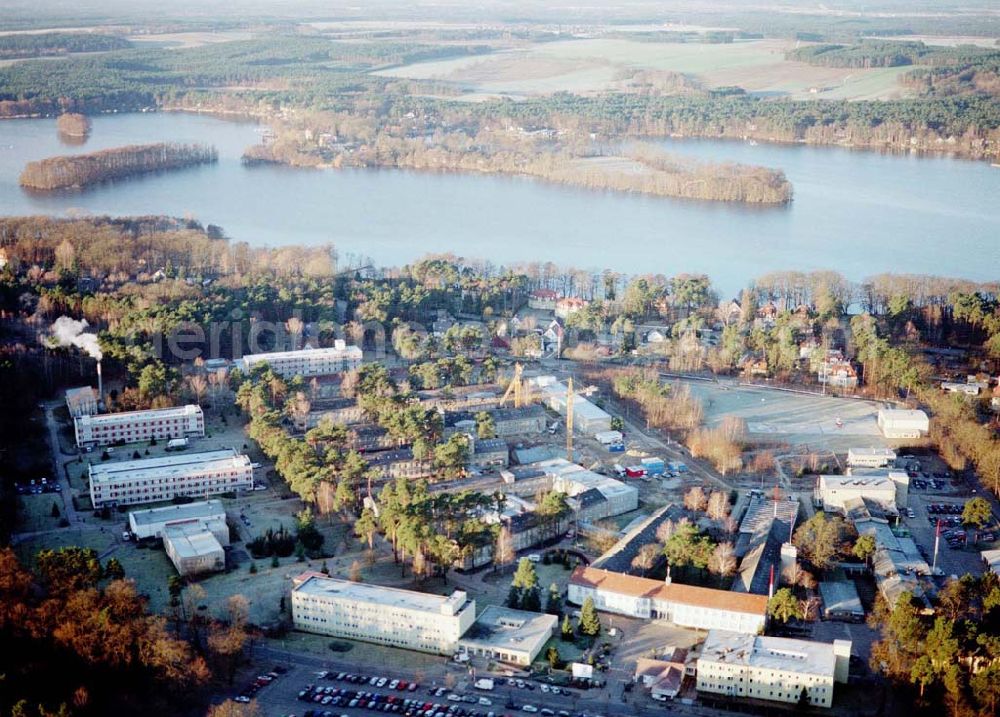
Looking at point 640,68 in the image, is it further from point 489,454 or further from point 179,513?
point 179,513

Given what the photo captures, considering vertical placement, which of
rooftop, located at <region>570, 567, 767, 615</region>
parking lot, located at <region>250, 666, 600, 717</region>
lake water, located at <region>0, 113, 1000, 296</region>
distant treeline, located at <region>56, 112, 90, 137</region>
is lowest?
parking lot, located at <region>250, 666, 600, 717</region>

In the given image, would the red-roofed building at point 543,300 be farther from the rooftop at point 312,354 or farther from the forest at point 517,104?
the forest at point 517,104

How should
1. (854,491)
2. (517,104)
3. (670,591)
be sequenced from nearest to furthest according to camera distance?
(670,591) → (854,491) → (517,104)

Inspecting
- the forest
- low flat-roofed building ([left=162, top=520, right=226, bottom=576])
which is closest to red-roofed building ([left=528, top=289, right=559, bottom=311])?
low flat-roofed building ([left=162, top=520, right=226, bottom=576])

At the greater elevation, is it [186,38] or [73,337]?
[186,38]

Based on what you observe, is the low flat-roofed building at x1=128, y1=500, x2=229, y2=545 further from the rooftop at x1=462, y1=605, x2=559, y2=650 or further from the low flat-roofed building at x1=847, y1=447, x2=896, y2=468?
the low flat-roofed building at x1=847, y1=447, x2=896, y2=468

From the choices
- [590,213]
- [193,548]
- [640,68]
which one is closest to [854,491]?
[193,548]
